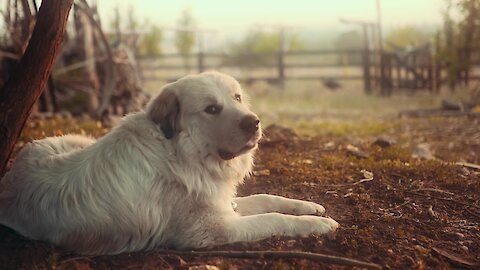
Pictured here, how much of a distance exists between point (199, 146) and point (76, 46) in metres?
9.66

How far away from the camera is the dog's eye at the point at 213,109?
11.6ft

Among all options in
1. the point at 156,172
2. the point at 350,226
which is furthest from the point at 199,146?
the point at 350,226

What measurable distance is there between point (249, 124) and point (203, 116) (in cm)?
34

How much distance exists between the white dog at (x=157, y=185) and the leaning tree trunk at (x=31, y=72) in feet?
0.95

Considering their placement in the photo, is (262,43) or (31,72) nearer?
(31,72)

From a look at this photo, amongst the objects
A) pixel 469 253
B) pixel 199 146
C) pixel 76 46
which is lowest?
pixel 469 253

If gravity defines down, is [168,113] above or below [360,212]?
above

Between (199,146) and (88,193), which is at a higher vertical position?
(199,146)

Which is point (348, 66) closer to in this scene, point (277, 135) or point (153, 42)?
point (153, 42)

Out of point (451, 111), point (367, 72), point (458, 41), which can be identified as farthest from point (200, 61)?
point (451, 111)

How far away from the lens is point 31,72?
3576mm

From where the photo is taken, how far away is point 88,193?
3324 millimetres

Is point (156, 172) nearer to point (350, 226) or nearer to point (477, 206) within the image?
point (350, 226)

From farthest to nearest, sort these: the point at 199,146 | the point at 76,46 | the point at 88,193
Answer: the point at 76,46, the point at 199,146, the point at 88,193
